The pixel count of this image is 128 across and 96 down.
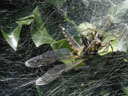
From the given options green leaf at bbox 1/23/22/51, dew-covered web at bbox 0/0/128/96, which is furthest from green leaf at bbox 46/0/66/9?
green leaf at bbox 1/23/22/51

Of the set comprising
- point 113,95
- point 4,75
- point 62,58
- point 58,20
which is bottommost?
point 113,95

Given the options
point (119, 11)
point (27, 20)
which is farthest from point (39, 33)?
point (119, 11)

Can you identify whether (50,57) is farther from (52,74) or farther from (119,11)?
(119,11)

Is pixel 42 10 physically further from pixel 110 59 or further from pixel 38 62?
pixel 110 59

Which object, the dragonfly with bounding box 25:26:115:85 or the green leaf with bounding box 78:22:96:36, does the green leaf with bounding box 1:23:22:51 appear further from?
the green leaf with bounding box 78:22:96:36

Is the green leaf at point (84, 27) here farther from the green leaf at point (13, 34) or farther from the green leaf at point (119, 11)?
the green leaf at point (13, 34)

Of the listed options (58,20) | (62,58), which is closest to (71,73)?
(62,58)

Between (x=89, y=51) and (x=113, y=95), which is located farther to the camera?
(x=113, y=95)

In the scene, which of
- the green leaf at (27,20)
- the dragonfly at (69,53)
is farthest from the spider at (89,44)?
the green leaf at (27,20)

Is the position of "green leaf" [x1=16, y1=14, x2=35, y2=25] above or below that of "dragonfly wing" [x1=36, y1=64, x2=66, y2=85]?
above
